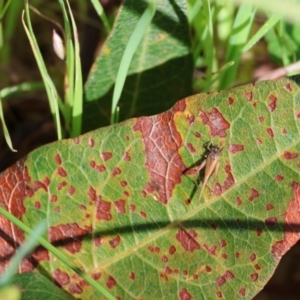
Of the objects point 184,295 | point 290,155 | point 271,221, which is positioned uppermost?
point 290,155

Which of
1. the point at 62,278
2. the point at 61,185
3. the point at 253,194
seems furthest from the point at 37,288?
the point at 253,194

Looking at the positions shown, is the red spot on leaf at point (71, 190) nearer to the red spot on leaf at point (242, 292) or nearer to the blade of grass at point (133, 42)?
the blade of grass at point (133, 42)

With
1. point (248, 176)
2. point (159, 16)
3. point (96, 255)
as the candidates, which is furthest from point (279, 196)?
point (159, 16)

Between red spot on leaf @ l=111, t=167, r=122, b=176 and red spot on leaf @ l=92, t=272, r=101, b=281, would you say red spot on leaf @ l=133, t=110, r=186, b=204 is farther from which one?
red spot on leaf @ l=92, t=272, r=101, b=281

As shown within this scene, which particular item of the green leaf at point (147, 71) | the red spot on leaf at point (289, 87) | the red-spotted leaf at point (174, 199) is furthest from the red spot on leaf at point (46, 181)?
the red spot on leaf at point (289, 87)

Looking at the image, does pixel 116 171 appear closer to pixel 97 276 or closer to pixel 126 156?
pixel 126 156

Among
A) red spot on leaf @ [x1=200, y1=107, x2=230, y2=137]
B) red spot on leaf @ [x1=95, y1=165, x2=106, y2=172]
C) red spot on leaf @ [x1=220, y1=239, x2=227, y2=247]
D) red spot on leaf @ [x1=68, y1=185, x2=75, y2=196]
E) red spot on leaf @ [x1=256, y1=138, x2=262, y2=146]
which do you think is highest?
red spot on leaf @ [x1=200, y1=107, x2=230, y2=137]

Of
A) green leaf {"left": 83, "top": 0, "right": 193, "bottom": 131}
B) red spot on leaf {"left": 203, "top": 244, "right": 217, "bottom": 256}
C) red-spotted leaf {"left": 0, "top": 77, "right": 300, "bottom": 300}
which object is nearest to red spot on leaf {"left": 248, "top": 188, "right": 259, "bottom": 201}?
red-spotted leaf {"left": 0, "top": 77, "right": 300, "bottom": 300}

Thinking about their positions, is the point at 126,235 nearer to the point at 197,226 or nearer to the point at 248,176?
the point at 197,226
